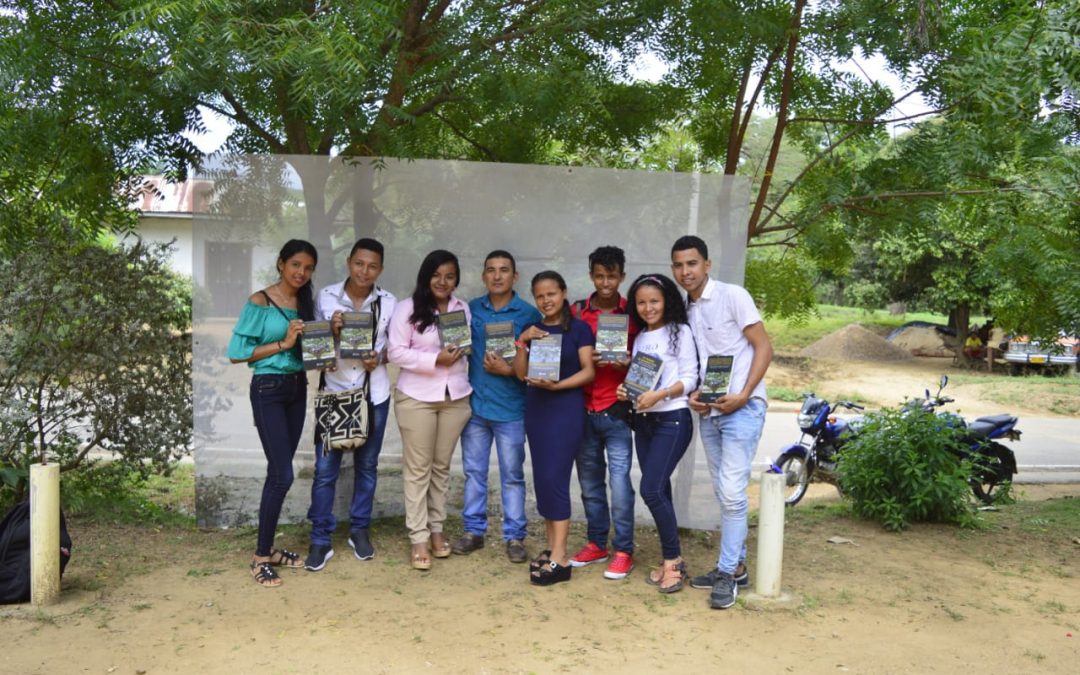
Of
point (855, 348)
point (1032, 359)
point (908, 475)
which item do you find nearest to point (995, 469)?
point (908, 475)

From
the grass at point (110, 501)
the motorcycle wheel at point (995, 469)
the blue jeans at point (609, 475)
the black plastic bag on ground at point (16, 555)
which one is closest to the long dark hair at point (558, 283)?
the blue jeans at point (609, 475)

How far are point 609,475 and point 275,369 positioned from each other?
2.00 metres

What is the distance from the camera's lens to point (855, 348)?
2609cm

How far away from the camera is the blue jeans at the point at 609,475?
17.9ft

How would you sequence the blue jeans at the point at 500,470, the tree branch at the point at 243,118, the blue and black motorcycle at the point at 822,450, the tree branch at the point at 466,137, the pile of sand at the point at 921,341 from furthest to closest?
the pile of sand at the point at 921,341
the blue and black motorcycle at the point at 822,450
the tree branch at the point at 466,137
the tree branch at the point at 243,118
the blue jeans at the point at 500,470

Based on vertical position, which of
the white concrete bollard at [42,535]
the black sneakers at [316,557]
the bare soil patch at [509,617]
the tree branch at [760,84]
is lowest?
the bare soil patch at [509,617]

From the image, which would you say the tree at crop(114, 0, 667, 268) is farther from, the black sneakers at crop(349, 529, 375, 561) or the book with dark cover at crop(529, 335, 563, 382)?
the black sneakers at crop(349, 529, 375, 561)

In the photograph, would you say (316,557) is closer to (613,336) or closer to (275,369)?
(275,369)

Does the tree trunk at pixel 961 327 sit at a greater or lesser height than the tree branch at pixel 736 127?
lesser

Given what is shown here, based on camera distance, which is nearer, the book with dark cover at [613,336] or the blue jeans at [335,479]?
the book with dark cover at [613,336]

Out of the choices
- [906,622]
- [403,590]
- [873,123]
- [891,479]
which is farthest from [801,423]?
[403,590]

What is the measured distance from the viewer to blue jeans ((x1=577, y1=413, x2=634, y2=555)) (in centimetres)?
545

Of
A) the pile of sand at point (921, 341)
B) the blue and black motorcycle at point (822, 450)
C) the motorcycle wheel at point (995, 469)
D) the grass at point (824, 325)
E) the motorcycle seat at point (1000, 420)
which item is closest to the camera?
the motorcycle wheel at point (995, 469)

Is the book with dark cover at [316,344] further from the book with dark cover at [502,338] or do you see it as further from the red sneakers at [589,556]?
the red sneakers at [589,556]
